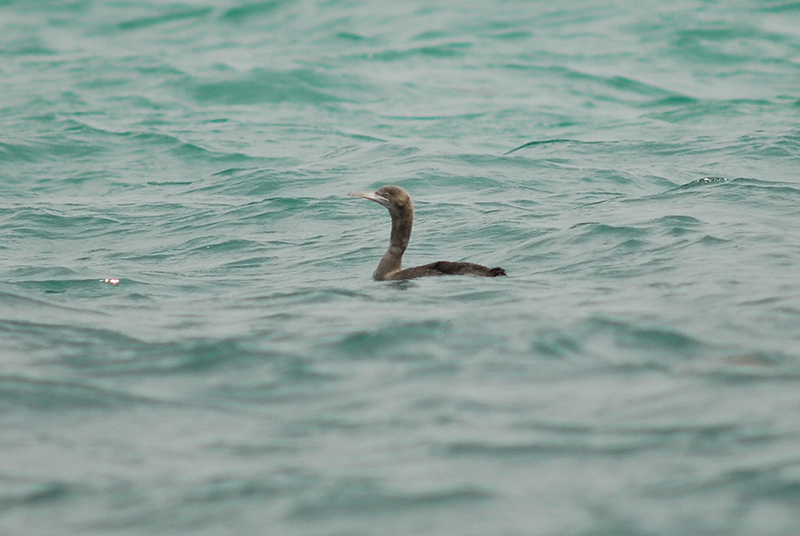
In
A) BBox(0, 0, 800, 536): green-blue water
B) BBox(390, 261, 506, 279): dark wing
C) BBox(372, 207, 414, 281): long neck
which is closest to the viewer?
BBox(0, 0, 800, 536): green-blue water

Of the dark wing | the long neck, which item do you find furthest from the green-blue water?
the long neck

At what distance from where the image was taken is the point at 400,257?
362 inches

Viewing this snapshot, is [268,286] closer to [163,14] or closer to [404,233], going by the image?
[404,233]

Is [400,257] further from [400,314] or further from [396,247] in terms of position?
[400,314]

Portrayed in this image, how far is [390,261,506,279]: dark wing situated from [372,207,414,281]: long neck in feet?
1.01

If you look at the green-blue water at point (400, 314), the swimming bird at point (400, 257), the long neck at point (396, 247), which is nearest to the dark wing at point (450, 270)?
the swimming bird at point (400, 257)

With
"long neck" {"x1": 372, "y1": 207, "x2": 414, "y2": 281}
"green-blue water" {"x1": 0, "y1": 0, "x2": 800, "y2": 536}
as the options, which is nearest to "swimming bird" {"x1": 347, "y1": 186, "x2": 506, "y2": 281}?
"long neck" {"x1": 372, "y1": 207, "x2": 414, "y2": 281}

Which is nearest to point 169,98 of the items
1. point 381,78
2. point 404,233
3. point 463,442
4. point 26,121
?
point 26,121

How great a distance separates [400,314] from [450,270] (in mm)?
1437

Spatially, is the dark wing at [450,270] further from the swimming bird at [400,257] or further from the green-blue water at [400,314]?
the green-blue water at [400,314]

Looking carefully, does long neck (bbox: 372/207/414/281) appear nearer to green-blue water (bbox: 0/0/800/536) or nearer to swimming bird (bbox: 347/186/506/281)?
swimming bird (bbox: 347/186/506/281)

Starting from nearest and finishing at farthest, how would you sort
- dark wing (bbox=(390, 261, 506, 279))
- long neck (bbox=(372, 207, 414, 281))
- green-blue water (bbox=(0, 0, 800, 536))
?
Answer: green-blue water (bbox=(0, 0, 800, 536))
dark wing (bbox=(390, 261, 506, 279))
long neck (bbox=(372, 207, 414, 281))

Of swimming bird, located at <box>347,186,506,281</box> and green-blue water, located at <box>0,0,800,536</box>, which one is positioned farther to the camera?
swimming bird, located at <box>347,186,506,281</box>

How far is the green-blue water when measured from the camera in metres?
4.18
